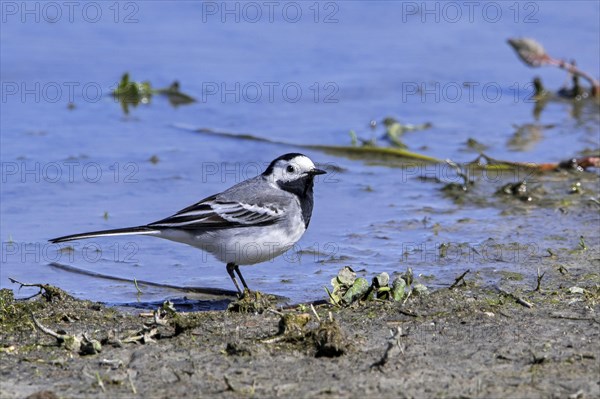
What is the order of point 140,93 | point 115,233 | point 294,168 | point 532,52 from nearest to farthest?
point 115,233 < point 294,168 < point 532,52 < point 140,93

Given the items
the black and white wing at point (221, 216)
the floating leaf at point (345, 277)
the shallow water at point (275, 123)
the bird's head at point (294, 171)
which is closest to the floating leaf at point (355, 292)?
the floating leaf at point (345, 277)

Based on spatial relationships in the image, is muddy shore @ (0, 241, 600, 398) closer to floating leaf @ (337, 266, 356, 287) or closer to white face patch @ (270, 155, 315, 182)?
floating leaf @ (337, 266, 356, 287)

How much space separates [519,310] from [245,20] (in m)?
11.0

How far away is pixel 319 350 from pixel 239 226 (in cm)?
248

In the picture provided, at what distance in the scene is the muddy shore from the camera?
564 centimetres

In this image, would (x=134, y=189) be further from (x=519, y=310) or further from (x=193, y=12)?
(x=193, y=12)

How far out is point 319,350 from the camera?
611cm

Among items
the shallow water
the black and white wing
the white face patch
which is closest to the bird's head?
the white face patch

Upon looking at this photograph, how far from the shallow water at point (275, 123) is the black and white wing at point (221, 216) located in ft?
2.00

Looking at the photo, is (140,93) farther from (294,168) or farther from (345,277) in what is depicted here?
(345,277)

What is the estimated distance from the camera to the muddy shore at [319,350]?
5637 mm

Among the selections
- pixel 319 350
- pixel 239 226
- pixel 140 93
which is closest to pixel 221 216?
pixel 239 226

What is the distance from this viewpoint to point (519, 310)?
713 cm

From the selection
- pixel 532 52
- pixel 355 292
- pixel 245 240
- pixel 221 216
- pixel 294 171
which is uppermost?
pixel 532 52
